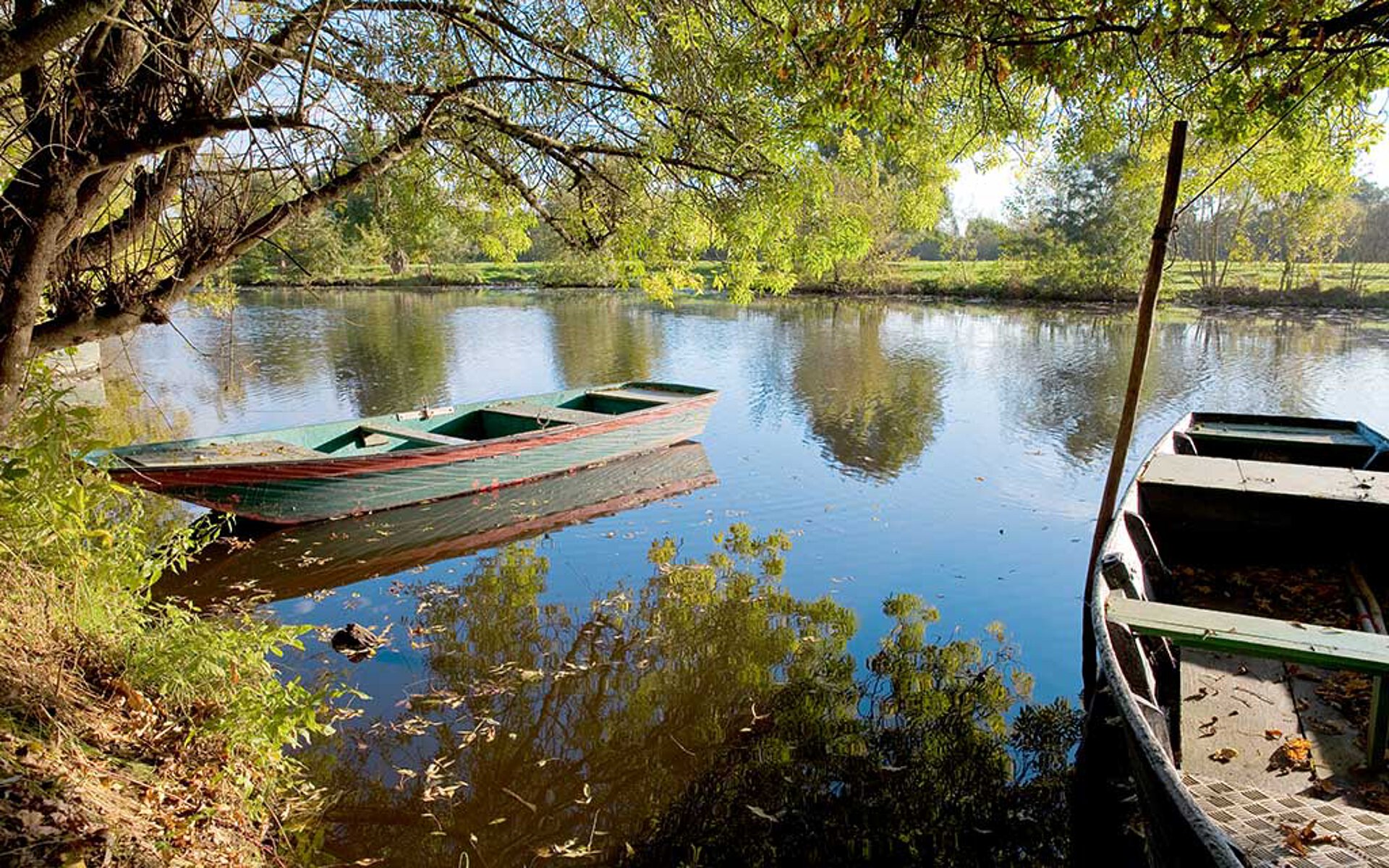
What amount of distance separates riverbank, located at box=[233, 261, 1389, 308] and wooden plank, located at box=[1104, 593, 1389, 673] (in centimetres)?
2152

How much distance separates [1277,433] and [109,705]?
10212 millimetres

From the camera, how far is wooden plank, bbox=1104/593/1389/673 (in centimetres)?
329

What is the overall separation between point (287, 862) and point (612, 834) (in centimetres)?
167

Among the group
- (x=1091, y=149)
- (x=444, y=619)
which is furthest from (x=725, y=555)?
(x=1091, y=149)

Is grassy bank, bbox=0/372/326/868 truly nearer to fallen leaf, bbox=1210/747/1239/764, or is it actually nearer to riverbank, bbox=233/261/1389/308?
fallen leaf, bbox=1210/747/1239/764

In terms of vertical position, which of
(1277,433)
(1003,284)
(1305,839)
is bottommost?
(1305,839)

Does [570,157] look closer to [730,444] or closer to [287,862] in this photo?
[287,862]

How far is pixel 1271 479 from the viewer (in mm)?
6012

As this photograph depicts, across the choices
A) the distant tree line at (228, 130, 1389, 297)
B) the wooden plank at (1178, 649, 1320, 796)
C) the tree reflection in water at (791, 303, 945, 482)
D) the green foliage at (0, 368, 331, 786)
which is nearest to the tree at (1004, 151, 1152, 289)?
the distant tree line at (228, 130, 1389, 297)

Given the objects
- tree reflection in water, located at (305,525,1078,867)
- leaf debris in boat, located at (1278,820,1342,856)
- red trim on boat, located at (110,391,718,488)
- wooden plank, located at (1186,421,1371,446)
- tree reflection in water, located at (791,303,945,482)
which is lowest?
tree reflection in water, located at (305,525,1078,867)

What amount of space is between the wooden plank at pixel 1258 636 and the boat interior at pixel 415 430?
315 inches

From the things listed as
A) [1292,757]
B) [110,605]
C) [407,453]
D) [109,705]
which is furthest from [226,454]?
[1292,757]

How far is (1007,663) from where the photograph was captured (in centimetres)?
654

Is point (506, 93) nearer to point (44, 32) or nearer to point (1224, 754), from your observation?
point (44, 32)
